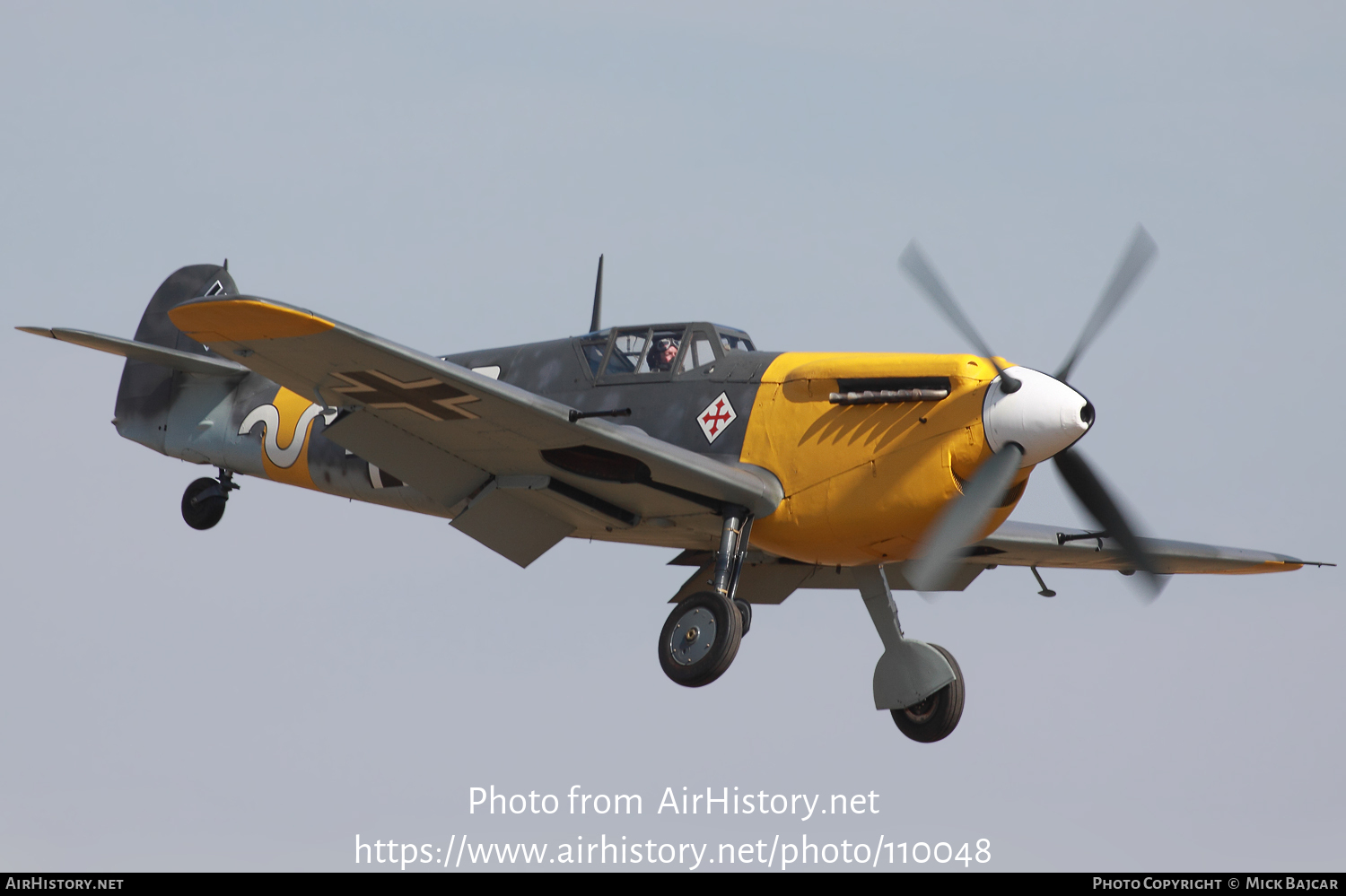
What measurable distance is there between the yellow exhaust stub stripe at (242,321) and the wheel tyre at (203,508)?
487 cm

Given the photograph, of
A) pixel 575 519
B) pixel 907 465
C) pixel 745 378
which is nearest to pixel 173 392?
pixel 575 519

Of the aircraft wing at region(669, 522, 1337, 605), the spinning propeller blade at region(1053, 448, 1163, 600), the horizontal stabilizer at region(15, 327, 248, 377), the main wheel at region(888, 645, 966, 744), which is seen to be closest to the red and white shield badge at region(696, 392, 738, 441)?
the aircraft wing at region(669, 522, 1337, 605)

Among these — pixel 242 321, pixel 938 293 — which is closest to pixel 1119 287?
pixel 938 293

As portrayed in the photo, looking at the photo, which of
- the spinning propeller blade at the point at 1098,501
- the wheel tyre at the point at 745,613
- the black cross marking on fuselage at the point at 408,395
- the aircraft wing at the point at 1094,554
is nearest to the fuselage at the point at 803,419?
the wheel tyre at the point at 745,613

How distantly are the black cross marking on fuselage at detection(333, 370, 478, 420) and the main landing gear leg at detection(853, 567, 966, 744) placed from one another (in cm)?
411

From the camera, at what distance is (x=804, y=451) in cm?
1283

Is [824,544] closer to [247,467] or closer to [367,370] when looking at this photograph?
[367,370]

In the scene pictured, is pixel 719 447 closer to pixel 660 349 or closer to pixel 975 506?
pixel 660 349

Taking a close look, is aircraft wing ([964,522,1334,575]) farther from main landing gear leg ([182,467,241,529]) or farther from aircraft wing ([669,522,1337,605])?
main landing gear leg ([182,467,241,529])

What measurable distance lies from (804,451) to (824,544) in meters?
0.71

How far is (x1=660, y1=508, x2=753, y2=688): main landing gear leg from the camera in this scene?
40.4ft

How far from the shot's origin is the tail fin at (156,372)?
1661cm

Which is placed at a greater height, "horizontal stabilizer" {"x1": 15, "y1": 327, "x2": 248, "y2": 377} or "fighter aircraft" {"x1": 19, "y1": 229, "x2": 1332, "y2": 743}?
"horizontal stabilizer" {"x1": 15, "y1": 327, "x2": 248, "y2": 377}

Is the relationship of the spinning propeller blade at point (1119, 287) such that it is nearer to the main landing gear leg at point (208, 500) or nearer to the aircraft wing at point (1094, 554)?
the aircraft wing at point (1094, 554)
